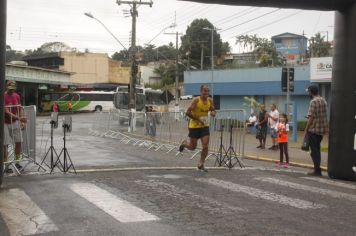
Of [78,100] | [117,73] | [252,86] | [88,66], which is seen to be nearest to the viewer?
[252,86]

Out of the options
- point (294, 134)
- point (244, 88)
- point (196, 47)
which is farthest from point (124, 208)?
point (196, 47)

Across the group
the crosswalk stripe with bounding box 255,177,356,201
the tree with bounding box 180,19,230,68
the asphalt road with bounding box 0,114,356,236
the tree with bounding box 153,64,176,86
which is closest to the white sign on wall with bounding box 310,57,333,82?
the asphalt road with bounding box 0,114,356,236

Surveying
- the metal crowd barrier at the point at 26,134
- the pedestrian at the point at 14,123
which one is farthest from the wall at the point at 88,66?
the pedestrian at the point at 14,123

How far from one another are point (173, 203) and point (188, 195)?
29.0 inches

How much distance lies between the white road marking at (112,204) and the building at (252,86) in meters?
29.1

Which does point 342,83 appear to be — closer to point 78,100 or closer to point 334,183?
point 334,183

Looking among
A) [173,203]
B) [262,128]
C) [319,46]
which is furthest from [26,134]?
[319,46]

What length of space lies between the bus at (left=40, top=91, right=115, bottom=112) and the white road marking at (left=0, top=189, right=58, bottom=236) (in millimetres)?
57344

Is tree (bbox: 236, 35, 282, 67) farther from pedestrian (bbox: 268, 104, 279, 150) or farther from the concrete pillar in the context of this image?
the concrete pillar

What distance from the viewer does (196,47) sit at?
301 feet

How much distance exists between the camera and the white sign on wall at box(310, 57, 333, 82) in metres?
32.4

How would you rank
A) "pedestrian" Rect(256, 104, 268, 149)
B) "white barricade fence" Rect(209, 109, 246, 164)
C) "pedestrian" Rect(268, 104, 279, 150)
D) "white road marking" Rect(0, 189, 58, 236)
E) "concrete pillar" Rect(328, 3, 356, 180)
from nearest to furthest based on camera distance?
"white road marking" Rect(0, 189, 58, 236)
"concrete pillar" Rect(328, 3, 356, 180)
"white barricade fence" Rect(209, 109, 246, 164)
"pedestrian" Rect(268, 104, 279, 150)
"pedestrian" Rect(256, 104, 268, 149)

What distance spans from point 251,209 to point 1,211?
3332 mm

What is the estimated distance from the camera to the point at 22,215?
693 centimetres
